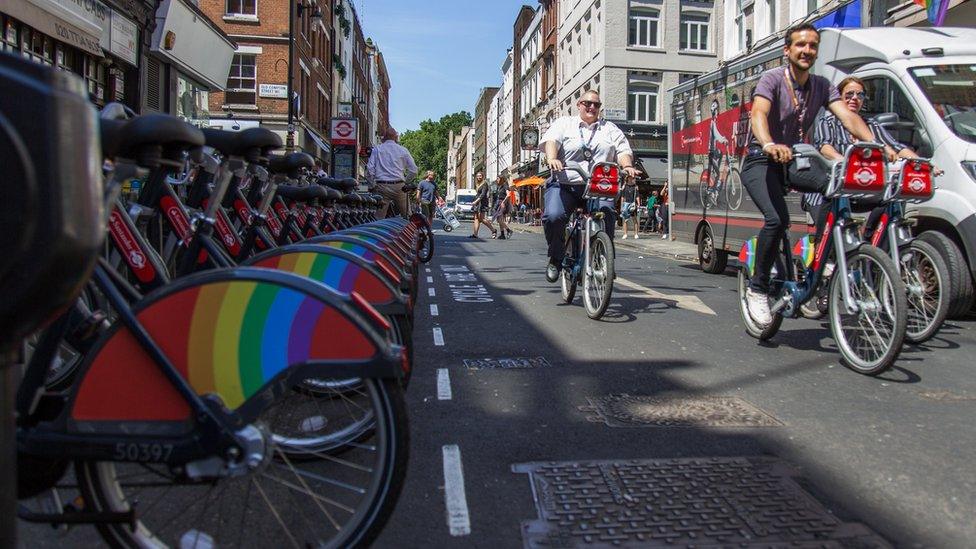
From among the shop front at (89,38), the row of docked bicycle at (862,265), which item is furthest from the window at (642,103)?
the row of docked bicycle at (862,265)

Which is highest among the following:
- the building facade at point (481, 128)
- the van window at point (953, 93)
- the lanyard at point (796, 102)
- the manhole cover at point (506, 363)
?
the building facade at point (481, 128)

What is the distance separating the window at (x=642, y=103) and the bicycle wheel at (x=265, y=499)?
1495 inches

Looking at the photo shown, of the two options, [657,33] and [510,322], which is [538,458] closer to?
[510,322]

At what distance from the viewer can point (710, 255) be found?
12.8 m

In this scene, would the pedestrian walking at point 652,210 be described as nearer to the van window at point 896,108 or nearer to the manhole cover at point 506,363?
the van window at point 896,108

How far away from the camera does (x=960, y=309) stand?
7348 millimetres

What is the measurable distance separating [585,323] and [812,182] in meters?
2.36

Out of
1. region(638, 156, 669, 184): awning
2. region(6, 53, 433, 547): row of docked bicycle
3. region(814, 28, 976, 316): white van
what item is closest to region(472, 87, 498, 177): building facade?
region(638, 156, 669, 184): awning

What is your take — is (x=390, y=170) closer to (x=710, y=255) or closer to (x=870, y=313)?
(x=710, y=255)

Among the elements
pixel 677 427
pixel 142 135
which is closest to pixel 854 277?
pixel 677 427

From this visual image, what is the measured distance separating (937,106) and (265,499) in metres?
7.50

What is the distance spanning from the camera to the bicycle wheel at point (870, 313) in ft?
15.2

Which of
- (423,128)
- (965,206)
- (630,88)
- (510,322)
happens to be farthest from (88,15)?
(423,128)

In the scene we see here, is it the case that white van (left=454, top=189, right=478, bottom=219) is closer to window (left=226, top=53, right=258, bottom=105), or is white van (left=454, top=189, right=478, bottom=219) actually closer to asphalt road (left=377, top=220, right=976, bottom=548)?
window (left=226, top=53, right=258, bottom=105)
